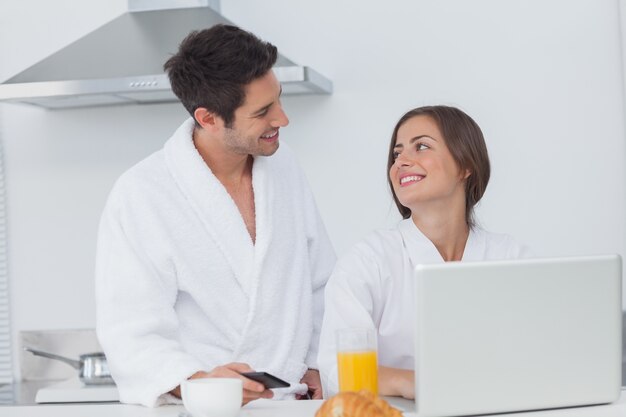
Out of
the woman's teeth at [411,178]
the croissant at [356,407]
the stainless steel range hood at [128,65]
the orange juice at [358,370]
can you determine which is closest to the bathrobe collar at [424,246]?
the woman's teeth at [411,178]

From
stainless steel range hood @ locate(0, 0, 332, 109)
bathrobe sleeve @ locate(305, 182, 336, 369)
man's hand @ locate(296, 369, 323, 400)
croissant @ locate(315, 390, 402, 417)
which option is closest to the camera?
croissant @ locate(315, 390, 402, 417)

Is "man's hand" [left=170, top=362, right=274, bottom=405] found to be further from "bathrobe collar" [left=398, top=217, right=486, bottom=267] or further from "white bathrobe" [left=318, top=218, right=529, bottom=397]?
"bathrobe collar" [left=398, top=217, right=486, bottom=267]

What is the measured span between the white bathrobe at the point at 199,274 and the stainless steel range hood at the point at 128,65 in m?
0.84

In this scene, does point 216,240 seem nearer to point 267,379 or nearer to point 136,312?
point 136,312

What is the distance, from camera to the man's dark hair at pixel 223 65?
8.08 feet

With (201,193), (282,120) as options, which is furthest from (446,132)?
(201,193)

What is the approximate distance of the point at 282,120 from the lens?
249 cm

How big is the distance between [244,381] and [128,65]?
1698 mm

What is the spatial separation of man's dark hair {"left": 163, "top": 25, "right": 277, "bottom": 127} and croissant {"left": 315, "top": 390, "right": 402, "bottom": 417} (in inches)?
39.7

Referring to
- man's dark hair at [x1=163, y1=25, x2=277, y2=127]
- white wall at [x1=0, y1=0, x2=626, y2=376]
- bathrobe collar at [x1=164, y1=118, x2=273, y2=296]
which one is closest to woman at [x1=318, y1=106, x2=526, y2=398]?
bathrobe collar at [x1=164, y1=118, x2=273, y2=296]

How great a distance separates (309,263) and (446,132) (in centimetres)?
52

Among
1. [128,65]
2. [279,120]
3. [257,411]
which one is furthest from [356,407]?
[128,65]

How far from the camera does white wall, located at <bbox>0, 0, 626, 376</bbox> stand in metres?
3.64

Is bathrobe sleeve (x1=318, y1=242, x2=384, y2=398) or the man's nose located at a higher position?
the man's nose
